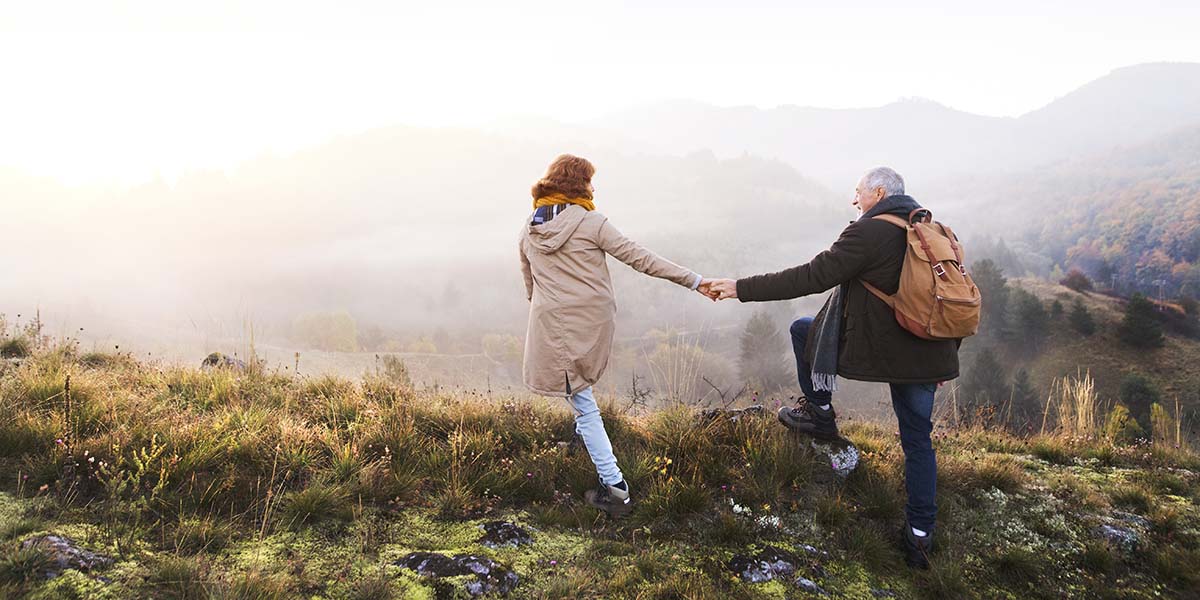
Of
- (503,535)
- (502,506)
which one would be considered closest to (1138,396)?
(502,506)

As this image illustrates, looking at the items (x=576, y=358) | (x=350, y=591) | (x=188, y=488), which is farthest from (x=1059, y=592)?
(x=188, y=488)

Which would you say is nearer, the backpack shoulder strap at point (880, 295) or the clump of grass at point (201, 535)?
the clump of grass at point (201, 535)

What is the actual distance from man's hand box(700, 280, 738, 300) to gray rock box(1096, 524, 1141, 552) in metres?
3.02

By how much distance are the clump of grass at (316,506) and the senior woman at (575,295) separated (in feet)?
4.58

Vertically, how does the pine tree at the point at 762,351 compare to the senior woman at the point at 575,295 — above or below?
below

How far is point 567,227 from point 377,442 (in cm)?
229

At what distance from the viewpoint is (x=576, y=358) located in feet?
13.1

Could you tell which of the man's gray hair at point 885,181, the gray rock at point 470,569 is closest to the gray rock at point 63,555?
the gray rock at point 470,569

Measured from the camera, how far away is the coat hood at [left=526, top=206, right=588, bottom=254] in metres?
3.93

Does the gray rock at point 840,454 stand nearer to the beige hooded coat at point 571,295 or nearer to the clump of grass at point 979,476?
the clump of grass at point 979,476

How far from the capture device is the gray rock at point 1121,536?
13.1 ft

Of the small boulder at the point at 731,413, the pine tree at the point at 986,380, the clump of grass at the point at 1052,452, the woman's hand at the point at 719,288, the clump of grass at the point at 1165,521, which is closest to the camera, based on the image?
the clump of grass at the point at 1165,521

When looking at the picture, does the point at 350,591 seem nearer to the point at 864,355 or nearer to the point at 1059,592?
the point at 864,355

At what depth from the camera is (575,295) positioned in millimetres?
4000
